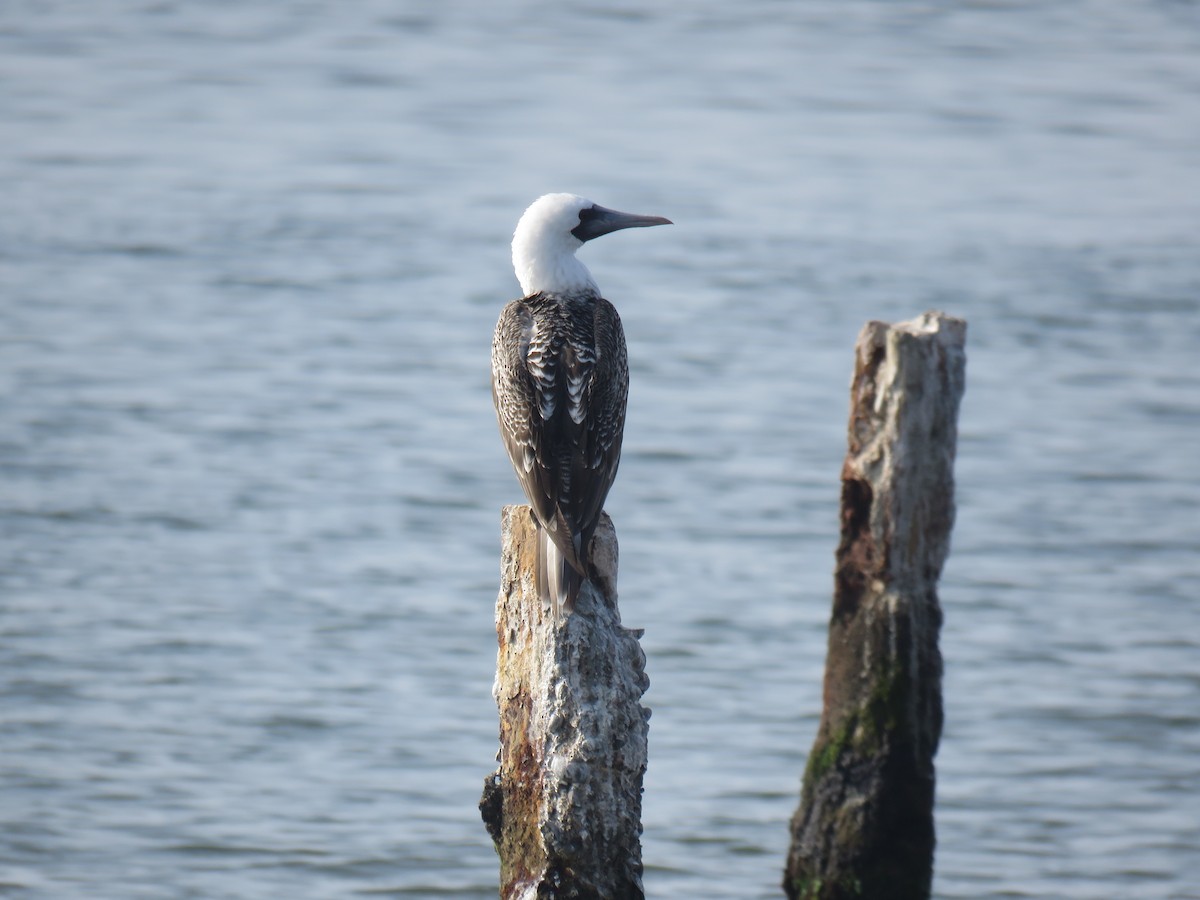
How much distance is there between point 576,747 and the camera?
5.30 metres

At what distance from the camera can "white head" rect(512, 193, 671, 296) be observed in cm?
679

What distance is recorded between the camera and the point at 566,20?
130 ft

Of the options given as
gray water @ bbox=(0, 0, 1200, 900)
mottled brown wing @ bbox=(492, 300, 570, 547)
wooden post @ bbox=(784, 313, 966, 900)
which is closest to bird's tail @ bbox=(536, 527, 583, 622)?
mottled brown wing @ bbox=(492, 300, 570, 547)

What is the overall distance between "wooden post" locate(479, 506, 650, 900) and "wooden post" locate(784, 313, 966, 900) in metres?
2.20

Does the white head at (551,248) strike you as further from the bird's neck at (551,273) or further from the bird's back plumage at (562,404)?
the bird's back plumage at (562,404)

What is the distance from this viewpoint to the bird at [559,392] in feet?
18.1

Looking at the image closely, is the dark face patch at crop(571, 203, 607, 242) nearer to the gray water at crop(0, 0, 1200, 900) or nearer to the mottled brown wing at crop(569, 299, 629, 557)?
the mottled brown wing at crop(569, 299, 629, 557)

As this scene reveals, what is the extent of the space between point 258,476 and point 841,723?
10.3m

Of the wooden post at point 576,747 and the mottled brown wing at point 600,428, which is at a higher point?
the mottled brown wing at point 600,428

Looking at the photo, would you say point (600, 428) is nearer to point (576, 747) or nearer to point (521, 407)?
point (521, 407)

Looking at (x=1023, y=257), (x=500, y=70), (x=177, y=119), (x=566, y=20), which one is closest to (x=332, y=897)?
(x=1023, y=257)

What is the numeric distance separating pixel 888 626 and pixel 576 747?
2533 mm

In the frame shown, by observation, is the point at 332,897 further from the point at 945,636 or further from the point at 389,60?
the point at 389,60

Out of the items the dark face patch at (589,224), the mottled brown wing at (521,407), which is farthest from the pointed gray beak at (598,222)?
the mottled brown wing at (521,407)
